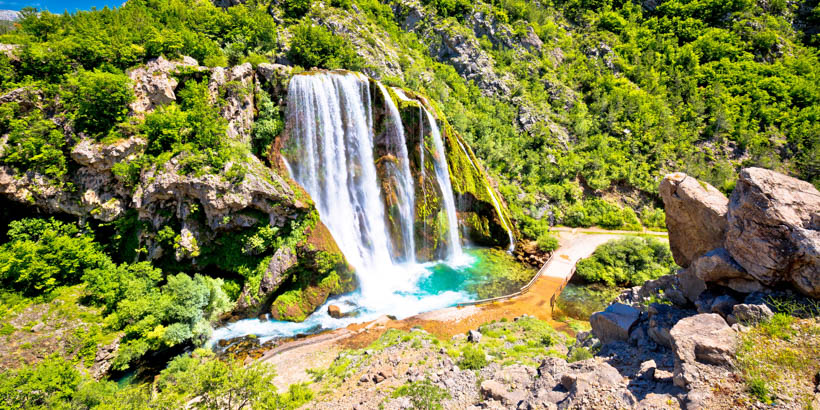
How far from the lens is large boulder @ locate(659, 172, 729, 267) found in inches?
302

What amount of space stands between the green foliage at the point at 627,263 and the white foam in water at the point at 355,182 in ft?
31.7

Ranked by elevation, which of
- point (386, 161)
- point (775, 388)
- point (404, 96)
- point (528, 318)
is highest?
point (404, 96)

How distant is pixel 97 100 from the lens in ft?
50.6

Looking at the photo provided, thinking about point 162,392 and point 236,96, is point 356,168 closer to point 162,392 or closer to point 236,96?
point 236,96

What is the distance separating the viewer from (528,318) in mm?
15352

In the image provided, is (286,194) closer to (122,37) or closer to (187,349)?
(187,349)

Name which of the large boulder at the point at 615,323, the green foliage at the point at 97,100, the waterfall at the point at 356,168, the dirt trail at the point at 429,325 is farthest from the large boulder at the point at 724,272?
the green foliage at the point at 97,100

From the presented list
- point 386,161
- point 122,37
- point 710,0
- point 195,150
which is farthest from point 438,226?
point 710,0

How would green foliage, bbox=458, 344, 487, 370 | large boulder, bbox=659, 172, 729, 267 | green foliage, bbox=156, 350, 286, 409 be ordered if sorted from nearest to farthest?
large boulder, bbox=659, 172, 729, 267 → green foliage, bbox=156, 350, 286, 409 → green foliage, bbox=458, 344, 487, 370

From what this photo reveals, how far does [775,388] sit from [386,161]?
20732 mm

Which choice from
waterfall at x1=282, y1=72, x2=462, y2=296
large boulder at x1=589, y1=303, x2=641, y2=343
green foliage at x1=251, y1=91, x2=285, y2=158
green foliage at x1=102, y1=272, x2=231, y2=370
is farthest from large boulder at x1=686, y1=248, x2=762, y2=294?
green foliage at x1=251, y1=91, x2=285, y2=158

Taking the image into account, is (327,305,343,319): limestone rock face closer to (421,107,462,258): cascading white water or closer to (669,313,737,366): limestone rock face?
(421,107,462,258): cascading white water

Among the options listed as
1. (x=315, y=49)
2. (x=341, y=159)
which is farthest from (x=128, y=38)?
(x=341, y=159)

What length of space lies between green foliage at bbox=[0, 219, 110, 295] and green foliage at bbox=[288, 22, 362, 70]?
21038mm
